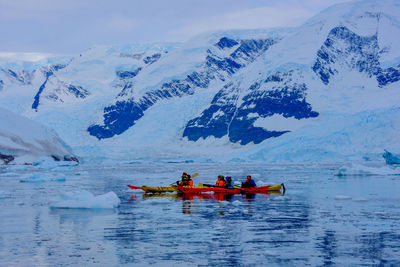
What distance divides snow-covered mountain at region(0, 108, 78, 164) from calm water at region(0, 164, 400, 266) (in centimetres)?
4610

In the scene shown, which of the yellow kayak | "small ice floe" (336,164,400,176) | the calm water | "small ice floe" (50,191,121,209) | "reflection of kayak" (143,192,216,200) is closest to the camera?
the calm water

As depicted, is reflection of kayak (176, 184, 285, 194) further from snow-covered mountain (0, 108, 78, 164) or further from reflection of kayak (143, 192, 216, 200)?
snow-covered mountain (0, 108, 78, 164)

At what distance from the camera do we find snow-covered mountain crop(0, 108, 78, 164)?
236 ft

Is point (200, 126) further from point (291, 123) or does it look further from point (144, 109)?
point (144, 109)

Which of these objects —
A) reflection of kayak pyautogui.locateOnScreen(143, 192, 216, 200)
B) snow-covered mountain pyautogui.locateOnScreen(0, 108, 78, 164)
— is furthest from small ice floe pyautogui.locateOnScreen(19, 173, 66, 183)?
snow-covered mountain pyautogui.locateOnScreen(0, 108, 78, 164)

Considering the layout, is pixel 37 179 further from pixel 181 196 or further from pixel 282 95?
pixel 282 95

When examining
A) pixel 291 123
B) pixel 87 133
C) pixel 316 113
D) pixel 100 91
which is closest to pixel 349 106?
pixel 316 113

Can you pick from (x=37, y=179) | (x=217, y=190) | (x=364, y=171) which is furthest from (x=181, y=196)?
(x=364, y=171)

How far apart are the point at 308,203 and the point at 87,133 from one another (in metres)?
144

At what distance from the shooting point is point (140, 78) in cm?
18862

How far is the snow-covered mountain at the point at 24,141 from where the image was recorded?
72.0 metres

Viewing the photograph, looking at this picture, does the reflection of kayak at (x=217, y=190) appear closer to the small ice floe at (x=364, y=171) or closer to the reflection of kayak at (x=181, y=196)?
the reflection of kayak at (x=181, y=196)

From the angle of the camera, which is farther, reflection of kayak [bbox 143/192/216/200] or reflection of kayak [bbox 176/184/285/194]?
reflection of kayak [bbox 176/184/285/194]

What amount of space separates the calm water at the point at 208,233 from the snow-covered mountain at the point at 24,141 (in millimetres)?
46101
